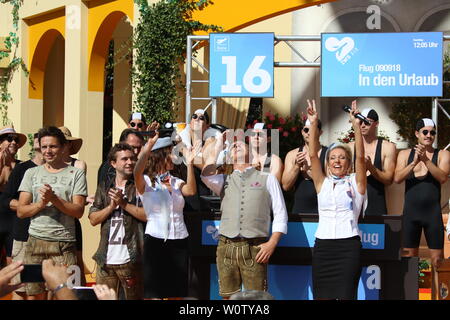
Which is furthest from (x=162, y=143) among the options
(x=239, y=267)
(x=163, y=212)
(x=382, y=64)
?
(x=382, y=64)

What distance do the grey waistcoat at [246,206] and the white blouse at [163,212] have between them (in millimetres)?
310

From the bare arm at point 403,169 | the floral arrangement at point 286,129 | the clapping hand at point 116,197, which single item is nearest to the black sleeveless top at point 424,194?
the bare arm at point 403,169

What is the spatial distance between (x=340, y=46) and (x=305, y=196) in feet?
13.3

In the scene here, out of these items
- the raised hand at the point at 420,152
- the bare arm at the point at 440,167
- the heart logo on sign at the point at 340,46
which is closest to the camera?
the raised hand at the point at 420,152

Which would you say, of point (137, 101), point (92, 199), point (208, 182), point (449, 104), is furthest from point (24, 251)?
point (449, 104)

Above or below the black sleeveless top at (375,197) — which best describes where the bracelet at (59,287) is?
below

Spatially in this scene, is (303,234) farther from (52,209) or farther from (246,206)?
(52,209)

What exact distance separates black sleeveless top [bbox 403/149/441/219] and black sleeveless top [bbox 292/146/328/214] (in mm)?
1009

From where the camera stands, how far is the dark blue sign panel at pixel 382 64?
1031 centimetres

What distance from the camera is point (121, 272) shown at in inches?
239

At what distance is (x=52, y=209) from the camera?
6.25 meters

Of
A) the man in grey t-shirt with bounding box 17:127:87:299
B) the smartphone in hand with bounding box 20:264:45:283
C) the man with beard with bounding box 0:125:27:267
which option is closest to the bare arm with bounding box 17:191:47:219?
the man in grey t-shirt with bounding box 17:127:87:299

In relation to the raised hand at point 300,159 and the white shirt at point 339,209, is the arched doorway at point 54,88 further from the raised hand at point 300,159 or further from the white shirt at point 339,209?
the white shirt at point 339,209

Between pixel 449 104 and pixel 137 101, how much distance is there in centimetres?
574
